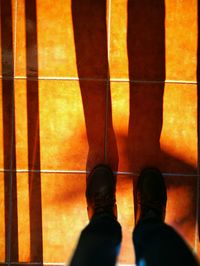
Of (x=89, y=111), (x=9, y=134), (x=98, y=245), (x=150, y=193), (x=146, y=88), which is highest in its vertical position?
(x=146, y=88)

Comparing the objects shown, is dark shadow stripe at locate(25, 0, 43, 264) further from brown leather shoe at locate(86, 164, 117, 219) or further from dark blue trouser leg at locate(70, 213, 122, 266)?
dark blue trouser leg at locate(70, 213, 122, 266)

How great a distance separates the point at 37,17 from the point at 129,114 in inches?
36.4

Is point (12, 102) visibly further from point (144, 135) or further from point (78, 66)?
point (144, 135)

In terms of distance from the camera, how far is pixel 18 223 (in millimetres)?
1972

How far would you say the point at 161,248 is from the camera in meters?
1.35

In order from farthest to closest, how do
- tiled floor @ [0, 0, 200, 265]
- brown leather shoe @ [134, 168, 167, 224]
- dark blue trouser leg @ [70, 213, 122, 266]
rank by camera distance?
tiled floor @ [0, 0, 200, 265] → brown leather shoe @ [134, 168, 167, 224] → dark blue trouser leg @ [70, 213, 122, 266]

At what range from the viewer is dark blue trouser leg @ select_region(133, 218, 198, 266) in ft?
4.17

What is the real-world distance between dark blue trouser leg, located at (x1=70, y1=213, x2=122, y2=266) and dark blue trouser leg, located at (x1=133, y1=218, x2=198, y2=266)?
0.13m

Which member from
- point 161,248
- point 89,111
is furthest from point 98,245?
point 89,111

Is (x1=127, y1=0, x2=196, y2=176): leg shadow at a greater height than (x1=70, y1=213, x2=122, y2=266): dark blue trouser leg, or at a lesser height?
greater

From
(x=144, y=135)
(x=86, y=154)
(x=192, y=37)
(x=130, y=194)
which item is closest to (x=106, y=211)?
(x=130, y=194)

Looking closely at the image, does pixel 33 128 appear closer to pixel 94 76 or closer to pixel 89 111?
pixel 89 111

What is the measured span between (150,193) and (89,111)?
2.26ft

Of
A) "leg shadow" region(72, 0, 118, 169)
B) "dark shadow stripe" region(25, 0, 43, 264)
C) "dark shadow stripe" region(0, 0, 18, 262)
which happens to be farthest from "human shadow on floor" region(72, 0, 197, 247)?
"dark shadow stripe" region(0, 0, 18, 262)
